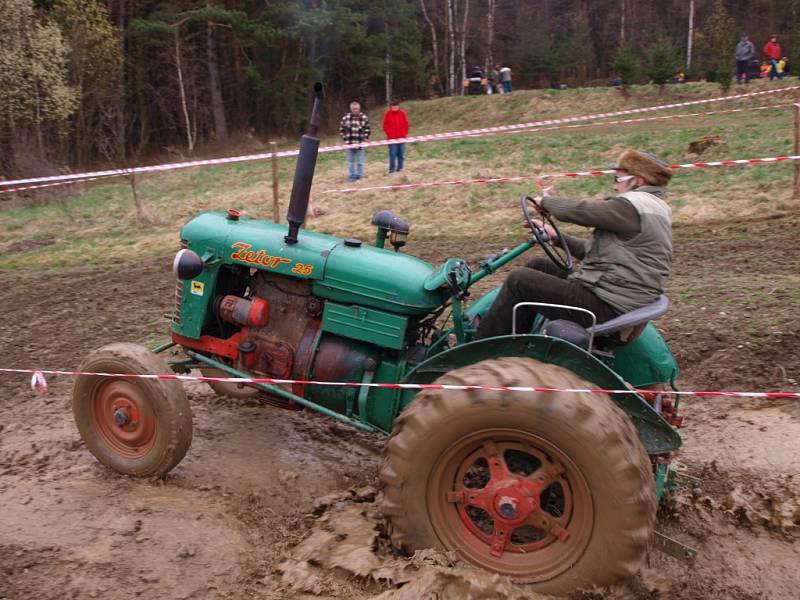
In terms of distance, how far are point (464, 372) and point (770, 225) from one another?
7417 mm

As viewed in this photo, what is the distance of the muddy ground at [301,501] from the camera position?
3.45 m

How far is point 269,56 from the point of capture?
100 feet

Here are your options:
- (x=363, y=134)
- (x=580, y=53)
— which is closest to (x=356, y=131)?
(x=363, y=134)

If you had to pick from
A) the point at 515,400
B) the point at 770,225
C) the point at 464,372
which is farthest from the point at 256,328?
the point at 770,225

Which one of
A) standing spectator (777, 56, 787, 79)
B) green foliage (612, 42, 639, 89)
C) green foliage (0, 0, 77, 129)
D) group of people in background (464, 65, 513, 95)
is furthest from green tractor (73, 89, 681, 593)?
group of people in background (464, 65, 513, 95)

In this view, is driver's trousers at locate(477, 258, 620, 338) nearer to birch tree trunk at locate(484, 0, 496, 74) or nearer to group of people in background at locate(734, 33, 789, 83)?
group of people in background at locate(734, 33, 789, 83)

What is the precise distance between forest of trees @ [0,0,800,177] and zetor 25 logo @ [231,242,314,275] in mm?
16152

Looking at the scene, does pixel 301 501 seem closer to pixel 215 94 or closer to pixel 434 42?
pixel 215 94

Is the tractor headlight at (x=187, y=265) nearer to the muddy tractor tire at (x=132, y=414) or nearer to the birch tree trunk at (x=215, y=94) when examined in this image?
the muddy tractor tire at (x=132, y=414)

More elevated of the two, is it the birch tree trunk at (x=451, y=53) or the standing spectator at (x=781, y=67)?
the birch tree trunk at (x=451, y=53)

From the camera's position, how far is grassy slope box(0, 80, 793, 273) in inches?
428

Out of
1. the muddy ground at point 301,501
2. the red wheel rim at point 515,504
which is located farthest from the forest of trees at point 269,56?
the red wheel rim at point 515,504

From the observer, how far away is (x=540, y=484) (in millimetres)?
3303

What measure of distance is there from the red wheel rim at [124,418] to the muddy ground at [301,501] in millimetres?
194
